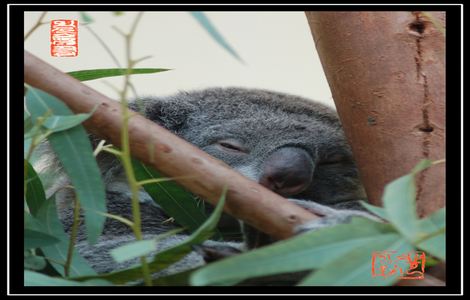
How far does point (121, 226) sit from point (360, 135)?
84 centimetres

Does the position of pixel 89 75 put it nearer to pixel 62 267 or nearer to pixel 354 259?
pixel 62 267

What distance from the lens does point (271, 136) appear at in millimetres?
2107

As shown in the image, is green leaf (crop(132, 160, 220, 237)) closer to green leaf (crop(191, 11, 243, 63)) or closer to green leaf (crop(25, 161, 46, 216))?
green leaf (crop(25, 161, 46, 216))

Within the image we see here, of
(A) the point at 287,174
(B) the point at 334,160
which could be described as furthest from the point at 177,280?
(B) the point at 334,160

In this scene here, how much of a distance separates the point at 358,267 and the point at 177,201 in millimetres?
700

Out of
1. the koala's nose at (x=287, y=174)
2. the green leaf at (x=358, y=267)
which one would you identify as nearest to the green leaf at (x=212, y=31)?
the green leaf at (x=358, y=267)

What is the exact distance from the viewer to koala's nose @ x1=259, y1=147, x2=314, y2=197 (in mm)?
1832

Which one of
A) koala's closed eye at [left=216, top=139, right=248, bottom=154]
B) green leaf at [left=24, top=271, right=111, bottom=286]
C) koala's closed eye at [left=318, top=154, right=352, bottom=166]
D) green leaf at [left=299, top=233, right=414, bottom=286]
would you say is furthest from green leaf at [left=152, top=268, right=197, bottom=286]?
koala's closed eye at [left=318, top=154, right=352, bottom=166]

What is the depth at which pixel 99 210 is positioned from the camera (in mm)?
1238

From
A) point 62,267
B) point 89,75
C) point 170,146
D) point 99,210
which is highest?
point 89,75

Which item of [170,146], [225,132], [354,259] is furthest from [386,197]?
[225,132]

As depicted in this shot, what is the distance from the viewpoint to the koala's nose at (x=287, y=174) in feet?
6.01

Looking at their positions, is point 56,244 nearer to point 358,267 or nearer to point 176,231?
point 176,231

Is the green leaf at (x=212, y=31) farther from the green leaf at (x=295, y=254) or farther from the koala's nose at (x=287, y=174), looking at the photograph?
the koala's nose at (x=287, y=174)
